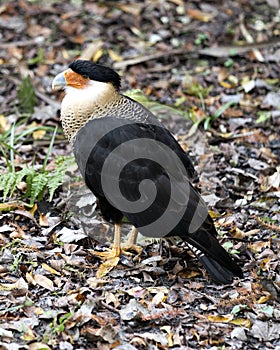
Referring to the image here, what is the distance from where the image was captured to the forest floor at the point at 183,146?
4320mm

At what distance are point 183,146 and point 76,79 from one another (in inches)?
65.4

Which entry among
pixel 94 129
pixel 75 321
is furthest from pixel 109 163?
pixel 75 321

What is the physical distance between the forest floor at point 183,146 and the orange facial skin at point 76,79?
2.67 ft

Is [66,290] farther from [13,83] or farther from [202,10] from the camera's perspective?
[202,10]

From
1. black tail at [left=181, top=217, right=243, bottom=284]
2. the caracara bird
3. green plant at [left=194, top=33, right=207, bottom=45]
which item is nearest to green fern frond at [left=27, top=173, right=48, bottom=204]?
the caracara bird

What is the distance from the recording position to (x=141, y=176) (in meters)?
4.80

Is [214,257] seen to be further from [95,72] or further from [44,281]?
[95,72]

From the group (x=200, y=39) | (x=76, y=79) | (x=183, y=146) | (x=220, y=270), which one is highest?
(x=76, y=79)

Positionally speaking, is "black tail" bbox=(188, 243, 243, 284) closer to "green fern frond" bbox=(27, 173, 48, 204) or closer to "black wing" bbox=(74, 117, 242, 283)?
"black wing" bbox=(74, 117, 242, 283)

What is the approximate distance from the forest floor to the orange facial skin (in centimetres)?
81

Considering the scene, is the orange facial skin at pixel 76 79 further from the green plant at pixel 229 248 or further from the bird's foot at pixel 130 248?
the green plant at pixel 229 248

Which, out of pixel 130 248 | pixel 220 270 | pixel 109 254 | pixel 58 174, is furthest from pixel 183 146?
pixel 220 270

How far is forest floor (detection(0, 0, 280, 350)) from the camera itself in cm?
432

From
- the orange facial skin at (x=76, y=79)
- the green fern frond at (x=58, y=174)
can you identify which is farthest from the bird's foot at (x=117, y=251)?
the orange facial skin at (x=76, y=79)
